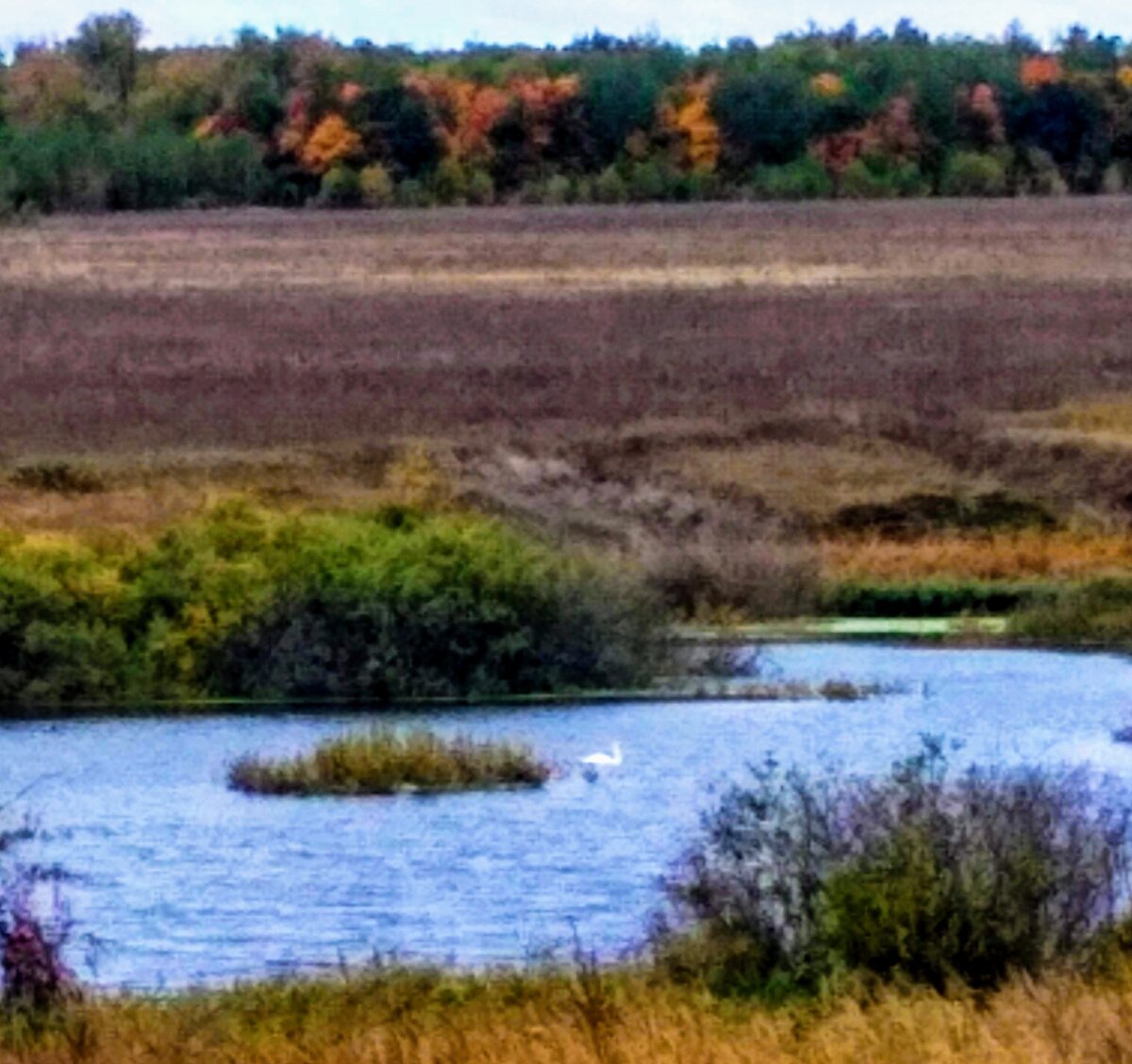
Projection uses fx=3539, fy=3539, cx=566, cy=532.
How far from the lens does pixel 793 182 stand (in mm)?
105875

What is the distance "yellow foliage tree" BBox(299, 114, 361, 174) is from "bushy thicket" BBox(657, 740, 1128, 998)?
85.4 meters

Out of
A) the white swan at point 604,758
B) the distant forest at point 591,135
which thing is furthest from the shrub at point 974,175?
the white swan at point 604,758

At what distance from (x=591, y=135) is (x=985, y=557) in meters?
59.1

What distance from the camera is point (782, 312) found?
77.9m

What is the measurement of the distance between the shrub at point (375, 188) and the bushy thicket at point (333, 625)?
64.8m

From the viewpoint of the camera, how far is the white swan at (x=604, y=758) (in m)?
28.3

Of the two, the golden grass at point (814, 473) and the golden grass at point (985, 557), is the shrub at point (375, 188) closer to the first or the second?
the golden grass at point (814, 473)

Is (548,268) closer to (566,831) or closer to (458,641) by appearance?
(458,641)

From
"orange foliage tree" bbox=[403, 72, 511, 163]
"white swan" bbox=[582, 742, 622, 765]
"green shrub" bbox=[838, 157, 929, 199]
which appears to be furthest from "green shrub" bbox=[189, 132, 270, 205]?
"white swan" bbox=[582, 742, 622, 765]

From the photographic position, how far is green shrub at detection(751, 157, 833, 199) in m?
106

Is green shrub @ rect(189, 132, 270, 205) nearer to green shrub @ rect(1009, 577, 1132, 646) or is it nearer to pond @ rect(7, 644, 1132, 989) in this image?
green shrub @ rect(1009, 577, 1132, 646)

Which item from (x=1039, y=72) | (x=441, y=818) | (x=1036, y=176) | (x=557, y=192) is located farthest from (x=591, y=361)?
(x=1039, y=72)

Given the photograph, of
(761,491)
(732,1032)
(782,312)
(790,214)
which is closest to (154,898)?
(732,1032)

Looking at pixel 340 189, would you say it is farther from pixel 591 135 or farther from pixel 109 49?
pixel 109 49
